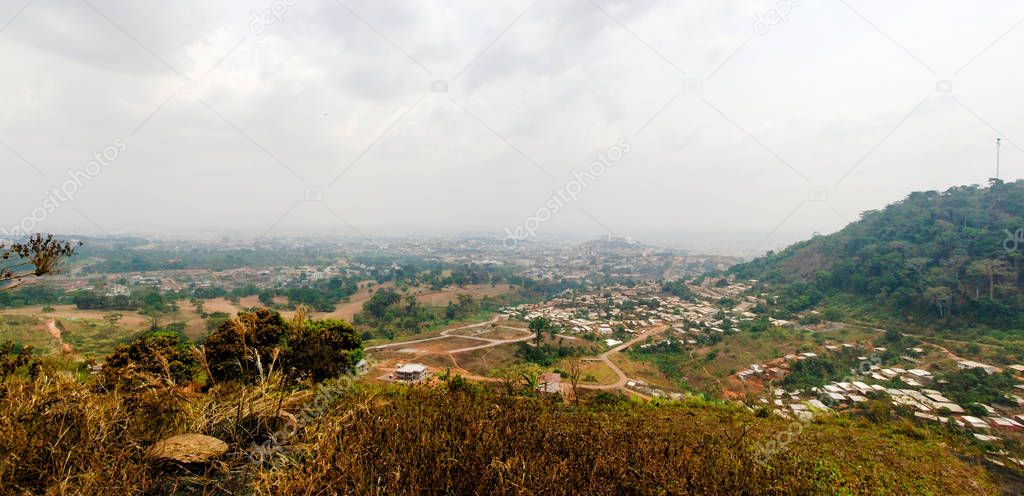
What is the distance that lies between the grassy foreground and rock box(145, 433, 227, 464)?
0.09 metres

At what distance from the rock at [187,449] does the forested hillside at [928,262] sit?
3022 cm

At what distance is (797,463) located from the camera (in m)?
4.12

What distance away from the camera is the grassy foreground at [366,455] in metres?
2.51

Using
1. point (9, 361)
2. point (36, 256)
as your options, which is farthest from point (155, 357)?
point (36, 256)

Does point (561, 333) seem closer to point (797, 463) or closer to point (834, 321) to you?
point (834, 321)

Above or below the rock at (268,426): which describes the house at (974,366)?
below

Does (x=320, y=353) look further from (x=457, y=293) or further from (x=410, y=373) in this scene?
(x=457, y=293)

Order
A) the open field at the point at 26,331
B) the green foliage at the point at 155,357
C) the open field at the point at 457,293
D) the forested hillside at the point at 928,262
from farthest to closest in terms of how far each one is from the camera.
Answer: the open field at the point at 457,293
the forested hillside at the point at 928,262
the open field at the point at 26,331
the green foliage at the point at 155,357

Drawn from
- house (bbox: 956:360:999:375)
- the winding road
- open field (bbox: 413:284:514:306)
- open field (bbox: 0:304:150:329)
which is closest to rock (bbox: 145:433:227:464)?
the winding road

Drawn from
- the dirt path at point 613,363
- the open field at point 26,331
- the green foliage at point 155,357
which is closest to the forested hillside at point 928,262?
the dirt path at point 613,363

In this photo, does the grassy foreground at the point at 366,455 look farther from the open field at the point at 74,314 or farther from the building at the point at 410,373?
the open field at the point at 74,314

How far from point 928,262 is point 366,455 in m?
35.6

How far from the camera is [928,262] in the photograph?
23.7m

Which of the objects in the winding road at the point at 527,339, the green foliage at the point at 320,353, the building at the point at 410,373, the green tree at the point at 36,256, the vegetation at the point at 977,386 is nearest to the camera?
the green tree at the point at 36,256
